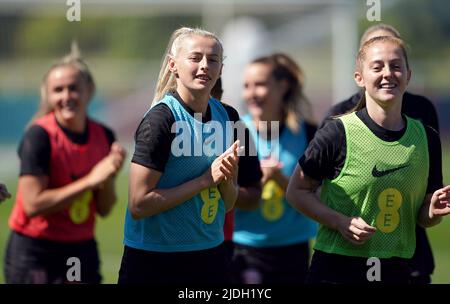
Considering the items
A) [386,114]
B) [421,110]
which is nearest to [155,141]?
[386,114]

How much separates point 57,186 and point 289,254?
→ 1.60 meters

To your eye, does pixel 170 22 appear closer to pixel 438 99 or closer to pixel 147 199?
pixel 438 99

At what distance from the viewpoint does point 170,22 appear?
25578 mm

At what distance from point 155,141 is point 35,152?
1.60m

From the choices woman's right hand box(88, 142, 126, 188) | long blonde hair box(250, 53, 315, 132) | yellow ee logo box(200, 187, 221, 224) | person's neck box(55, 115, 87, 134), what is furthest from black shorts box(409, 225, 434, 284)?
person's neck box(55, 115, 87, 134)

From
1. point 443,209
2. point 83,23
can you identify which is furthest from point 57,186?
point 83,23

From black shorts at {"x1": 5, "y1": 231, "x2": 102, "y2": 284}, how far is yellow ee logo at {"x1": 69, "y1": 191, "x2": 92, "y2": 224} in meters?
0.15

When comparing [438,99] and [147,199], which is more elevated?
[438,99]

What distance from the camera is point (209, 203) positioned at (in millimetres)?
4582

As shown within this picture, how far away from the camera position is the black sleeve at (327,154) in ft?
14.9

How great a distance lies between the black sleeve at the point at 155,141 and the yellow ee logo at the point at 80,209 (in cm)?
161

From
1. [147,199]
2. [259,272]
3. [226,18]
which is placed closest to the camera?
[147,199]

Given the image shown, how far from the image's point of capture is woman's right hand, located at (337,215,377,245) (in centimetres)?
439

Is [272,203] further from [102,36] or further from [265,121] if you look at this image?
[102,36]
